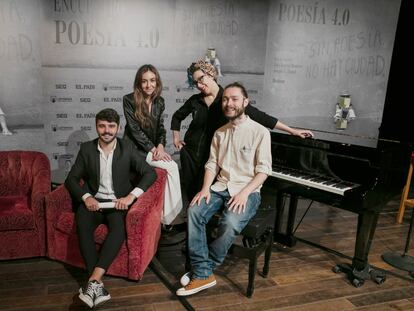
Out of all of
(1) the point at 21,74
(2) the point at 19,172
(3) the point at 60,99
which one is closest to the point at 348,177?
(2) the point at 19,172

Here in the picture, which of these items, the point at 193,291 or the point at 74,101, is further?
the point at 74,101

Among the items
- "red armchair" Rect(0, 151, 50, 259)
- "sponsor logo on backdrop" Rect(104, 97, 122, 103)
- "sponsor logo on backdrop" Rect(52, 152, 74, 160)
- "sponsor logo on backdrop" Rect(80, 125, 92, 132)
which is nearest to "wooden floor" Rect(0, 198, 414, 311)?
"red armchair" Rect(0, 151, 50, 259)

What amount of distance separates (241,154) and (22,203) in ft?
5.85

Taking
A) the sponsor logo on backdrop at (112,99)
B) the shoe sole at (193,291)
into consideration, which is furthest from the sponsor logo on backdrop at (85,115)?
the shoe sole at (193,291)

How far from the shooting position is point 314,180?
293 cm

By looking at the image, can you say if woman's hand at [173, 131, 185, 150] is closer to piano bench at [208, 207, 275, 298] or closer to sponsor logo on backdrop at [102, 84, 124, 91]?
piano bench at [208, 207, 275, 298]

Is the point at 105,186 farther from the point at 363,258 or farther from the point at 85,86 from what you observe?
the point at 363,258

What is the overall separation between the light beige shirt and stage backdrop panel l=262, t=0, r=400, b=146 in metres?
2.59

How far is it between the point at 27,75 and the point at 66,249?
2171mm

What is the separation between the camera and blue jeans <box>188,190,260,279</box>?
101 inches

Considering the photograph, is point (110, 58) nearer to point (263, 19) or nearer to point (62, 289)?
point (263, 19)

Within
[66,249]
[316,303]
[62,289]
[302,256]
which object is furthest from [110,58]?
[316,303]

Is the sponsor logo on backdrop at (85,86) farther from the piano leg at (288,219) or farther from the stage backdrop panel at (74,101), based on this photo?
the piano leg at (288,219)

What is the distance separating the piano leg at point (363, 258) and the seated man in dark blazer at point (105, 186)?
1.59m
